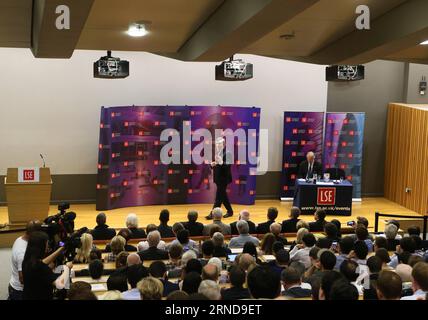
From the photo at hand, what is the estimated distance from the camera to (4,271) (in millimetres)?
9539

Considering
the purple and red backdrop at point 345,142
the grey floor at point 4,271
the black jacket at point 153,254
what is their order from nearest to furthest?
the black jacket at point 153,254
the grey floor at point 4,271
the purple and red backdrop at point 345,142

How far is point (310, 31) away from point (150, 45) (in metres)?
2.48

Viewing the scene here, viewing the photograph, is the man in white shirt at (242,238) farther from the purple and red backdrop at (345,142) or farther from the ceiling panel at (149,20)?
the purple and red backdrop at (345,142)

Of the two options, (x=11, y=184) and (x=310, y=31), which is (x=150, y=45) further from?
(x=11, y=184)

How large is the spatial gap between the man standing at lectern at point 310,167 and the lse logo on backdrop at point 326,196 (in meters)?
0.48

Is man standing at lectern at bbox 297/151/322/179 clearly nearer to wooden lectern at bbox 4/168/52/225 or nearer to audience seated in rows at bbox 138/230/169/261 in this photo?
wooden lectern at bbox 4/168/52/225

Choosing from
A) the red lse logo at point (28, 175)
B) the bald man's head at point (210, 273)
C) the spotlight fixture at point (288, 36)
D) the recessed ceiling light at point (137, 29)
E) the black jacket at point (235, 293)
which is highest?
the spotlight fixture at point (288, 36)

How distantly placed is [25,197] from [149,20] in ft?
18.5

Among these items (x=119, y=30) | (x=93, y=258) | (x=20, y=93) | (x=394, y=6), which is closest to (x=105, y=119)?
(x=20, y=93)

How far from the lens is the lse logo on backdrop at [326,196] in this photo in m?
Answer: 13.2

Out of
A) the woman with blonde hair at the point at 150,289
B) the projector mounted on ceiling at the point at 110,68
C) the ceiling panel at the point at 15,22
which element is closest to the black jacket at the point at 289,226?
the projector mounted on ceiling at the point at 110,68

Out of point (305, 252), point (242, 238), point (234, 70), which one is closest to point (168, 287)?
point (305, 252)

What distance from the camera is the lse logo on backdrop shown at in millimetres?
13195

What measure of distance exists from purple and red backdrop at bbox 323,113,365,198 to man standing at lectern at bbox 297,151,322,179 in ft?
3.12
